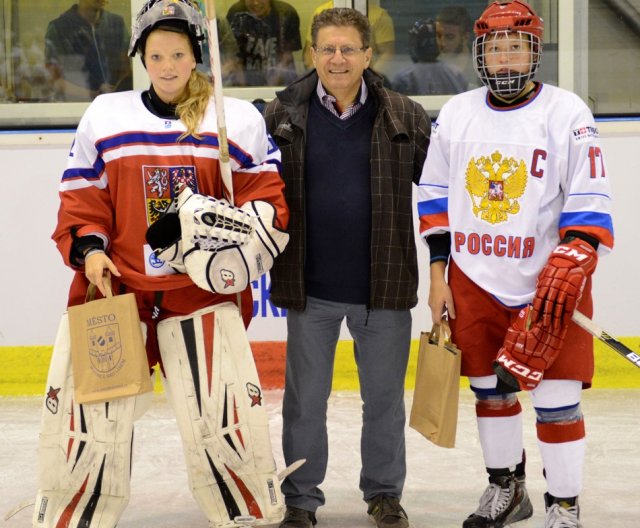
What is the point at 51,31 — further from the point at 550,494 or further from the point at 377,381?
the point at 550,494

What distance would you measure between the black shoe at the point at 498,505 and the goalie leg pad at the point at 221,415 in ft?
1.67

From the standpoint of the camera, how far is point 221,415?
8.21 ft

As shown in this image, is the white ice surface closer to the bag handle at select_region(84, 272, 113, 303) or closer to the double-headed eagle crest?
the bag handle at select_region(84, 272, 113, 303)

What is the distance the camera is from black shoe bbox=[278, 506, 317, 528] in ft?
8.94

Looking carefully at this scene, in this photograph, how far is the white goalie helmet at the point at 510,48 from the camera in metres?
2.49

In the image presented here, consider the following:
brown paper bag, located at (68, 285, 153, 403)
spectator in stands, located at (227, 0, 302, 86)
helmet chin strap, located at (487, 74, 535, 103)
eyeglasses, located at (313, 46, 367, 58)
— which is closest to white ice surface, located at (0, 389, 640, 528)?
brown paper bag, located at (68, 285, 153, 403)

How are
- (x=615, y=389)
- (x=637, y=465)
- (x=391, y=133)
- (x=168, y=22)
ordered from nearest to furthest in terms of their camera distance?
(x=168, y=22), (x=391, y=133), (x=637, y=465), (x=615, y=389)

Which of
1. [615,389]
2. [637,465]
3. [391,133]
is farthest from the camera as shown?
[615,389]

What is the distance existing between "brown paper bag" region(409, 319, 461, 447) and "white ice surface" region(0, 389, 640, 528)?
303 millimetres

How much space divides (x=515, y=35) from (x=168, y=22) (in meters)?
0.77

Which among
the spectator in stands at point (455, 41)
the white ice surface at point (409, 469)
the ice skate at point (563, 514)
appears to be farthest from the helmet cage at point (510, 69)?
the spectator in stands at point (455, 41)

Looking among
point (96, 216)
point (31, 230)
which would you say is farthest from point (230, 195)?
point (31, 230)

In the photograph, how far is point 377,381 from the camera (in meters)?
2.78

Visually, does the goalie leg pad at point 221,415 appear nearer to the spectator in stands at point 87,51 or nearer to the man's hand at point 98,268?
the man's hand at point 98,268
